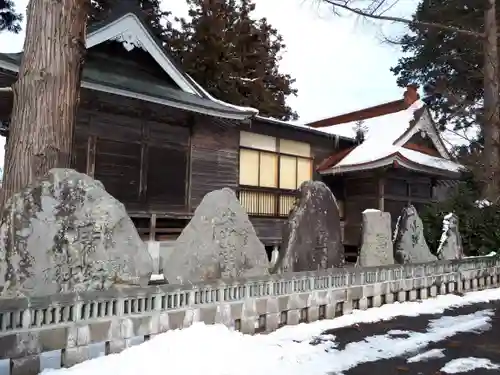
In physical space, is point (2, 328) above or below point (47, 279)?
below

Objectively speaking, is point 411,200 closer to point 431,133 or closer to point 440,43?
point 431,133

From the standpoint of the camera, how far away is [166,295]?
193 inches

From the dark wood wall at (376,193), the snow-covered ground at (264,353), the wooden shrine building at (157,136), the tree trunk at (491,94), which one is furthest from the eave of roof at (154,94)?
the tree trunk at (491,94)

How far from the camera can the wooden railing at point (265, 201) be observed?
47.4 ft

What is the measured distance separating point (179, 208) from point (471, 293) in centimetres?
753

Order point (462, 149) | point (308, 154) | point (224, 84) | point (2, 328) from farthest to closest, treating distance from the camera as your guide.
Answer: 1. point (224, 84)
2. point (462, 149)
3. point (308, 154)
4. point (2, 328)

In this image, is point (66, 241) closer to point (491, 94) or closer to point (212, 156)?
point (212, 156)

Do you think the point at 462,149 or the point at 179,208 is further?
the point at 462,149

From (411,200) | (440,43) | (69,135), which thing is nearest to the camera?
(69,135)

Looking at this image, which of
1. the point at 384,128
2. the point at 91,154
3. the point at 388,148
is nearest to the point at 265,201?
the point at 388,148

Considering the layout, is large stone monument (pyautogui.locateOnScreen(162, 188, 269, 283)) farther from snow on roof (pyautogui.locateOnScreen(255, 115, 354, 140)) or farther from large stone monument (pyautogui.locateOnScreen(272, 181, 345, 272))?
snow on roof (pyautogui.locateOnScreen(255, 115, 354, 140))

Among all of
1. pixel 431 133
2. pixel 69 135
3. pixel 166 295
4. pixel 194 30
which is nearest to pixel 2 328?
pixel 166 295

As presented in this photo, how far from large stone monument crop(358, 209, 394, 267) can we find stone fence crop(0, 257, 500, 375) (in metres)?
0.39

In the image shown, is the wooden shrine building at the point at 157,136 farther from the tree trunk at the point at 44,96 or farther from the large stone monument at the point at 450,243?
the large stone monument at the point at 450,243
